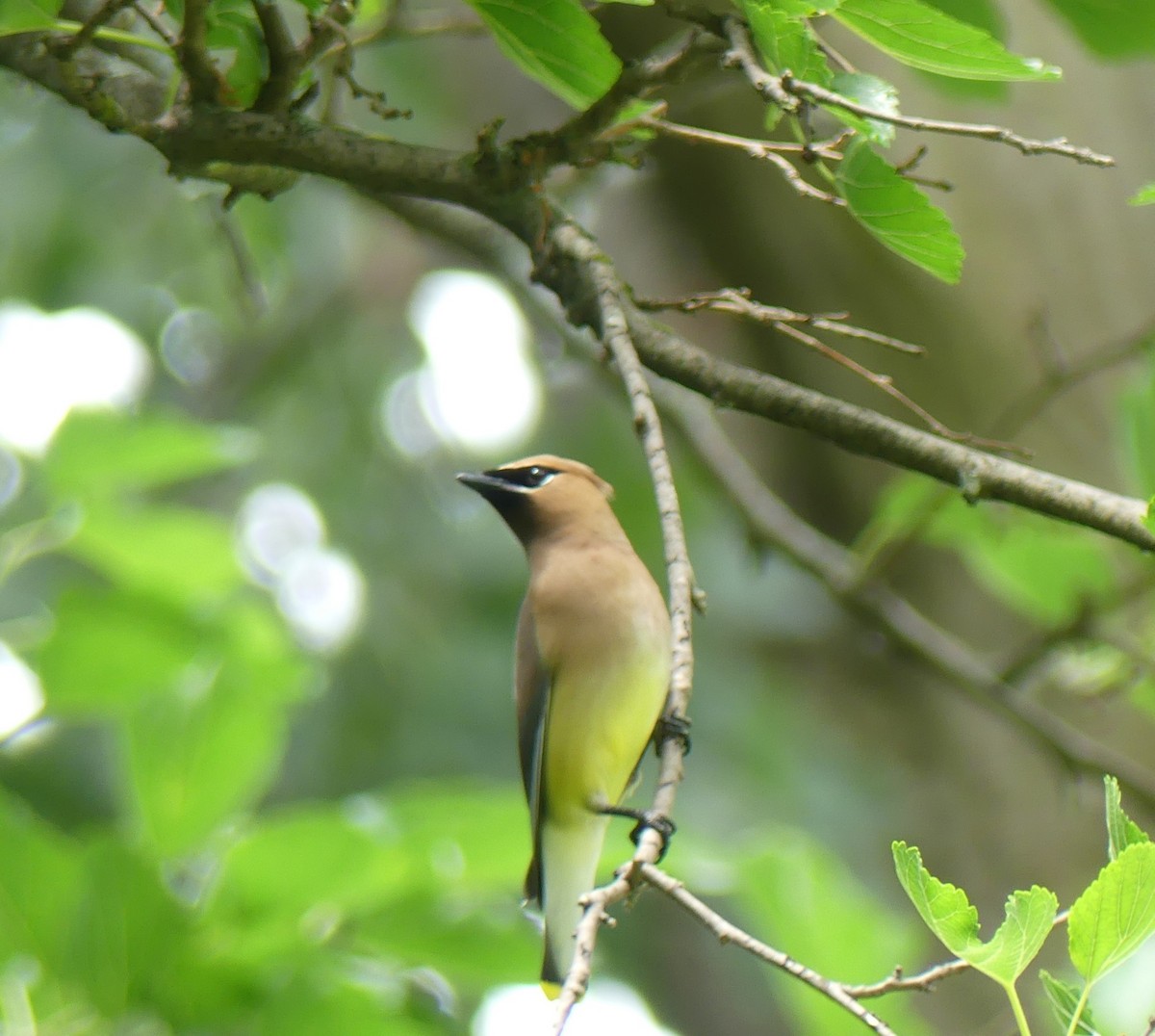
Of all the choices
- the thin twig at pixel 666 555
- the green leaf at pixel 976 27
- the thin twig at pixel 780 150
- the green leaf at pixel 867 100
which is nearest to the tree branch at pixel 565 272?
the thin twig at pixel 666 555

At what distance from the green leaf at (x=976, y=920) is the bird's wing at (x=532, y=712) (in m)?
1.57

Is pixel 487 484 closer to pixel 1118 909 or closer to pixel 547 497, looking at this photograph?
pixel 547 497

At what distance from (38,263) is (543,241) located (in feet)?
16.4

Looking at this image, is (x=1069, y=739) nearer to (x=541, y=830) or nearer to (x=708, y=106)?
(x=541, y=830)

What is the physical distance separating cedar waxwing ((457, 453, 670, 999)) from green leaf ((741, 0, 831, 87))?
1.27 meters

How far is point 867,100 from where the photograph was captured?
151cm

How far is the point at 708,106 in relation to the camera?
4.12m

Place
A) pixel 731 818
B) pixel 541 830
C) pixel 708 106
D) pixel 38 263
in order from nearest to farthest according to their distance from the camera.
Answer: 1. pixel 541 830
2. pixel 708 106
3. pixel 731 818
4. pixel 38 263

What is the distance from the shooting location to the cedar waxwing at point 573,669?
265 cm

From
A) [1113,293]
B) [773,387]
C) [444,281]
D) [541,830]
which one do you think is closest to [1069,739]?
[541,830]

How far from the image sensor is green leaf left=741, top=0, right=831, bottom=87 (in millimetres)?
1431

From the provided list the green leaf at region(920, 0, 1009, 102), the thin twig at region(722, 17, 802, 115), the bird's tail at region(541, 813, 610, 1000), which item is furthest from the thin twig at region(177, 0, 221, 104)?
the bird's tail at region(541, 813, 610, 1000)

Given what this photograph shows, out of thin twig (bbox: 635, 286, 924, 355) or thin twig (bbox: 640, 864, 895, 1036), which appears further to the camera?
thin twig (bbox: 635, 286, 924, 355)

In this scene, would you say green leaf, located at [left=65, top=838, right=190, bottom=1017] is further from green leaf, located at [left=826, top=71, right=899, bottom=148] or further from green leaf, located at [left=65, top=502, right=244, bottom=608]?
green leaf, located at [left=826, top=71, right=899, bottom=148]
